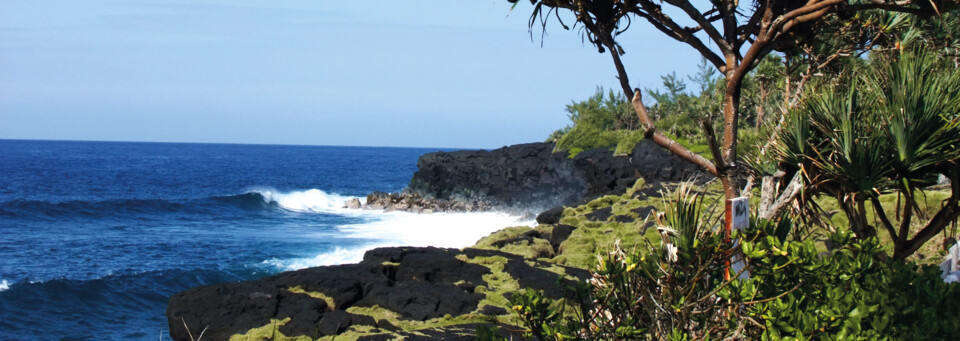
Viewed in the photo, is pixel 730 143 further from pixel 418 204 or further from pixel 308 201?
pixel 308 201

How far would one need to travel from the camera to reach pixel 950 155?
5789mm

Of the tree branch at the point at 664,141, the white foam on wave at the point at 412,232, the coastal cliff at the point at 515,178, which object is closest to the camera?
the tree branch at the point at 664,141

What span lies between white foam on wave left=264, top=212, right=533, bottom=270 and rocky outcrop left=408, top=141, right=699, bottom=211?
193 centimetres

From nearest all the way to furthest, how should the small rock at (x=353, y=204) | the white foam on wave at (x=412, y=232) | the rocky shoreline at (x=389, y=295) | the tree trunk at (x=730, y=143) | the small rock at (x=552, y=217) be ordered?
the tree trunk at (x=730, y=143) → the rocky shoreline at (x=389, y=295) → the small rock at (x=552, y=217) → the white foam on wave at (x=412, y=232) → the small rock at (x=353, y=204)

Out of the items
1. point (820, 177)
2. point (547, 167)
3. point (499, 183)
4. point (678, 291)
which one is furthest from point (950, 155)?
point (499, 183)

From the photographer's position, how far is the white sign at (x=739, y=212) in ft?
13.3

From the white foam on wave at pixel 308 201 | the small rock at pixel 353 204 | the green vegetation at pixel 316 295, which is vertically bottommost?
the white foam on wave at pixel 308 201

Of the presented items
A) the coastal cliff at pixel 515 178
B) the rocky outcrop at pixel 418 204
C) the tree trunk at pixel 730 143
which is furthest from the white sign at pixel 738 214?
the rocky outcrop at pixel 418 204

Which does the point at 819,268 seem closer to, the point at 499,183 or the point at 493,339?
the point at 493,339

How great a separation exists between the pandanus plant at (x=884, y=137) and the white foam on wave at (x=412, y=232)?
15.4 meters

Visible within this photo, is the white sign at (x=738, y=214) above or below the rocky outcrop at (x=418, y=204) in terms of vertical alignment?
above

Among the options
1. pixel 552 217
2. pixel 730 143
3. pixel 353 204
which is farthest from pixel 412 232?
pixel 730 143

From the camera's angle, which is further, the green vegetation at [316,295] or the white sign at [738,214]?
the green vegetation at [316,295]

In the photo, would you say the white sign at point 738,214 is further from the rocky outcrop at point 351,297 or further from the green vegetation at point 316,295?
the green vegetation at point 316,295
